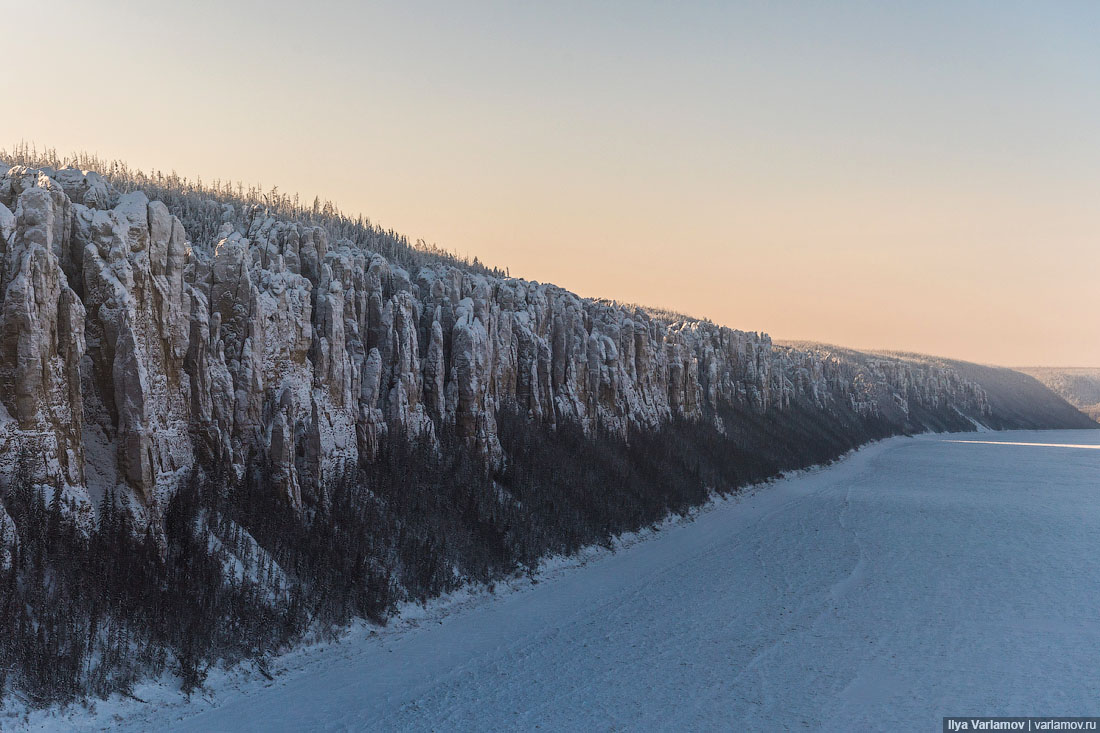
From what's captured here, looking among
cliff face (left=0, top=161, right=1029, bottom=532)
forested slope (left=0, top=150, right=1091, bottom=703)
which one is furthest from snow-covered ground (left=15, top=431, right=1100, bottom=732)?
cliff face (left=0, top=161, right=1029, bottom=532)

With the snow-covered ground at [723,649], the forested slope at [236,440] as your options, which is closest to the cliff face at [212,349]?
the forested slope at [236,440]

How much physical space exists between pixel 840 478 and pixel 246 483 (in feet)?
183

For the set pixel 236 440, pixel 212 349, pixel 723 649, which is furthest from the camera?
pixel 236 440

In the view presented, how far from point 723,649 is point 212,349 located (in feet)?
55.4

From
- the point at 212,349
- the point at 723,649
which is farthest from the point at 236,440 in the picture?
the point at 723,649

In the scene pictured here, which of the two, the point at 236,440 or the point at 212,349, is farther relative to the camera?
the point at 236,440

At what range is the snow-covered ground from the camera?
51.5ft

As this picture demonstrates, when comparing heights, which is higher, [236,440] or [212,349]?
[212,349]

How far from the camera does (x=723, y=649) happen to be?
66.6 feet

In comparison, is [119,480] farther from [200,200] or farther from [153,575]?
[200,200]

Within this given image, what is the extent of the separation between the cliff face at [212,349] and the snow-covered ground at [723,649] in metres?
5.98

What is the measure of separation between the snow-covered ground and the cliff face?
5.98m

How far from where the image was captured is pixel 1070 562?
104ft

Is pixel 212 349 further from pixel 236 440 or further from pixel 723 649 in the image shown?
pixel 723 649
